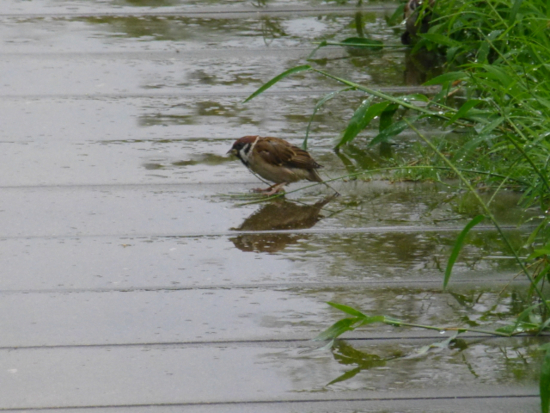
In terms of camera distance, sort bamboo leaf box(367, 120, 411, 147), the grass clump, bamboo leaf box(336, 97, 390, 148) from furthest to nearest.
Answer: bamboo leaf box(367, 120, 411, 147) < bamboo leaf box(336, 97, 390, 148) < the grass clump

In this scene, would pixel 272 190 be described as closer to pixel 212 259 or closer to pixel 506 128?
pixel 212 259

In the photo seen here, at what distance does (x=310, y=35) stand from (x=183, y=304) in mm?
4860

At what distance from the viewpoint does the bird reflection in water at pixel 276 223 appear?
4410 mm

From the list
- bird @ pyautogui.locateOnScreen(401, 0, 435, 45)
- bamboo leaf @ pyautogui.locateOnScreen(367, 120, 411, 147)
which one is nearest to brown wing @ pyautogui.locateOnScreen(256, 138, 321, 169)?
bamboo leaf @ pyautogui.locateOnScreen(367, 120, 411, 147)

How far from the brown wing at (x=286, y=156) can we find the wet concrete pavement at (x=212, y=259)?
0.18 metres

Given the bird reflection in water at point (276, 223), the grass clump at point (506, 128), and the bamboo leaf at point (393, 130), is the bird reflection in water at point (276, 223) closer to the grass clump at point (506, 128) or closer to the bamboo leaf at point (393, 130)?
the bamboo leaf at point (393, 130)

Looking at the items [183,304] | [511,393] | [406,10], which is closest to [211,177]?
[183,304]

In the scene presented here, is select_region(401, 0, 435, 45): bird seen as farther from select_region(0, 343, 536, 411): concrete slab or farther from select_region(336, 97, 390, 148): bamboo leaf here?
select_region(0, 343, 536, 411): concrete slab

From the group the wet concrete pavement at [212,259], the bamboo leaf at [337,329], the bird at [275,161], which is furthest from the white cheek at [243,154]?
the bamboo leaf at [337,329]

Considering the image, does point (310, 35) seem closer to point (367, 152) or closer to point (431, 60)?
point (431, 60)

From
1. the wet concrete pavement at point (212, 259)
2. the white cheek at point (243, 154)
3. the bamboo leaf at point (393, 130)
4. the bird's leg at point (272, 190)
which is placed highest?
the bamboo leaf at point (393, 130)

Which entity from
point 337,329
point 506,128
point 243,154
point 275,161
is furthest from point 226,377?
point 506,128

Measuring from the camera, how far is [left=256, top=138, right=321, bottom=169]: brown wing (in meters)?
5.09

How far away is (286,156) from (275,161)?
0.09 metres
